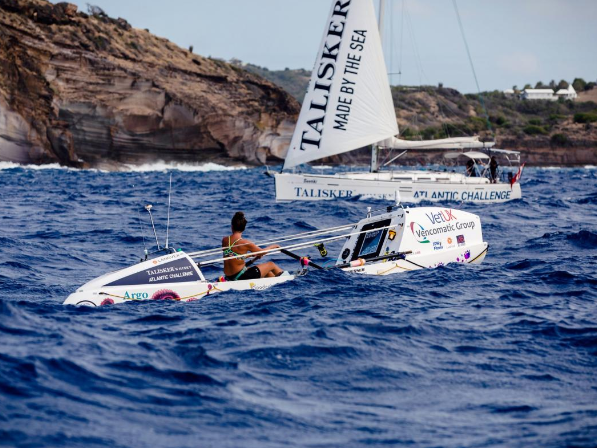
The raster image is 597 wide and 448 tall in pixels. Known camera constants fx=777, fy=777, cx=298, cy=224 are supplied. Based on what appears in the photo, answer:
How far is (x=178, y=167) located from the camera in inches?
2960

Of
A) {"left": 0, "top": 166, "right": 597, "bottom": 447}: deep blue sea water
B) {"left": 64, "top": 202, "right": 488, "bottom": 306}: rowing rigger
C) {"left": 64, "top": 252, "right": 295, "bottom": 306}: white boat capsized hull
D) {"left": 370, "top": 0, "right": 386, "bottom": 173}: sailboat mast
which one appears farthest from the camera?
{"left": 370, "top": 0, "right": 386, "bottom": 173}: sailboat mast

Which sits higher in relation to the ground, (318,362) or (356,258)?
(356,258)

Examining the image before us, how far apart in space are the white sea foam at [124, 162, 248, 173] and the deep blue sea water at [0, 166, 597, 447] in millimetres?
58324

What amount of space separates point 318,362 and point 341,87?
23.7 meters

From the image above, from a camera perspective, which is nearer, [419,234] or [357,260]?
[357,260]

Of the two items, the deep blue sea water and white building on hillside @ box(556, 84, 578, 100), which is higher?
white building on hillside @ box(556, 84, 578, 100)

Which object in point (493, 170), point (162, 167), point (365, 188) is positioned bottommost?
point (365, 188)

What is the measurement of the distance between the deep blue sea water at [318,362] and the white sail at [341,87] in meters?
17.2

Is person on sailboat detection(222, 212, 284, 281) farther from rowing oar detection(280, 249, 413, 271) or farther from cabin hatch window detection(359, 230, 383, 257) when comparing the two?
cabin hatch window detection(359, 230, 383, 257)

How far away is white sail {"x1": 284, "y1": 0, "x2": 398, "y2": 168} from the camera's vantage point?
30.3m

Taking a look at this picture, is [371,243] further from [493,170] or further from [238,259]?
[493,170]

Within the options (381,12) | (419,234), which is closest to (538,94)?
(381,12)

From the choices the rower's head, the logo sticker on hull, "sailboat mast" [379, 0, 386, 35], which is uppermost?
"sailboat mast" [379, 0, 386, 35]

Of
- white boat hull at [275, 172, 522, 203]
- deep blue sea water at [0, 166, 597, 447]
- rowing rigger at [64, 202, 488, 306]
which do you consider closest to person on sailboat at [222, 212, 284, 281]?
rowing rigger at [64, 202, 488, 306]
